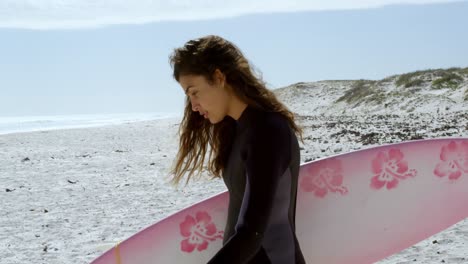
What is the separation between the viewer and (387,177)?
3055mm

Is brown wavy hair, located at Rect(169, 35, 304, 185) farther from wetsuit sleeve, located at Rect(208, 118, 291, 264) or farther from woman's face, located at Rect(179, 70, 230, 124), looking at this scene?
wetsuit sleeve, located at Rect(208, 118, 291, 264)

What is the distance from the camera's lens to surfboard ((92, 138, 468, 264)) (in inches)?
104

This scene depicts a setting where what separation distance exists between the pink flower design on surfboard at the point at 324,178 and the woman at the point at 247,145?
76cm

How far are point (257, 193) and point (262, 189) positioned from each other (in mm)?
15

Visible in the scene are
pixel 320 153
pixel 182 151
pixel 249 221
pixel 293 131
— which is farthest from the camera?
pixel 320 153

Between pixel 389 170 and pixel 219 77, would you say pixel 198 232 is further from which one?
pixel 219 77

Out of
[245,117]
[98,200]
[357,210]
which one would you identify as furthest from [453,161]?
[98,200]

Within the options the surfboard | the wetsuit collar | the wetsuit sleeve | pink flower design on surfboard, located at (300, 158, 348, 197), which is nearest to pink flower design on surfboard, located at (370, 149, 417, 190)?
the surfboard

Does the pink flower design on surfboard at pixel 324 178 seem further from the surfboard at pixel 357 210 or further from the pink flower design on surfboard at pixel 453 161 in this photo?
the pink flower design on surfboard at pixel 453 161

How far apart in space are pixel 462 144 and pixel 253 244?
1995mm

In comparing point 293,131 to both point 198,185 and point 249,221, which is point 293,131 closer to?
point 249,221

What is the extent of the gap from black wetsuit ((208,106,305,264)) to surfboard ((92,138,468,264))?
2.60 feet

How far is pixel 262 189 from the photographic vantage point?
1.57 metres

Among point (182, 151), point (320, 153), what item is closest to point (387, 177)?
point (182, 151)
